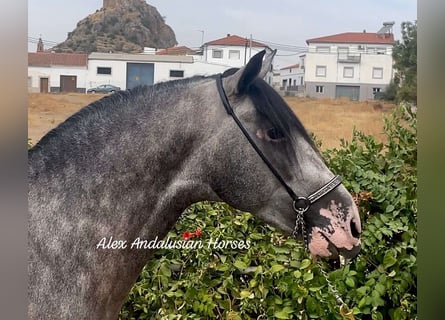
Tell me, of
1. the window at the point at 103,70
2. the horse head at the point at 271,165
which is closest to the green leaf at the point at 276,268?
the horse head at the point at 271,165

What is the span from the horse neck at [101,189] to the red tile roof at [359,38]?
70cm

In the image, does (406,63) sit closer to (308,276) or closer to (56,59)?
(308,276)

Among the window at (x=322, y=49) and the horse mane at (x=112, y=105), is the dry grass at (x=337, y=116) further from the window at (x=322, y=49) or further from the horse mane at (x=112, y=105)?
the horse mane at (x=112, y=105)

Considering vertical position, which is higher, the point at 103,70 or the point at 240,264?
the point at 103,70

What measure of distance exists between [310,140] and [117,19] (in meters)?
0.93

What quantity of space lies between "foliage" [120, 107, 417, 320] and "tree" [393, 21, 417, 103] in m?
0.08

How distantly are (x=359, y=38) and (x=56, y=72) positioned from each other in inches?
50.5

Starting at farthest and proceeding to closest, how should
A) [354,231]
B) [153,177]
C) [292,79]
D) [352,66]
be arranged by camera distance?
1. [352,66]
2. [292,79]
3. [354,231]
4. [153,177]

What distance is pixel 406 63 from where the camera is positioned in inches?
92.4

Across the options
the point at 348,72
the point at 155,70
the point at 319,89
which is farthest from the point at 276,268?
the point at 155,70

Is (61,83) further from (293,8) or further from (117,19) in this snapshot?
(293,8)

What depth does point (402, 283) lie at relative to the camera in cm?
244

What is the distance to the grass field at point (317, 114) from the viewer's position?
212cm

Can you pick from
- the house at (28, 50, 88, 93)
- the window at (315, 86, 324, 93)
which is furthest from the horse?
the window at (315, 86, 324, 93)
